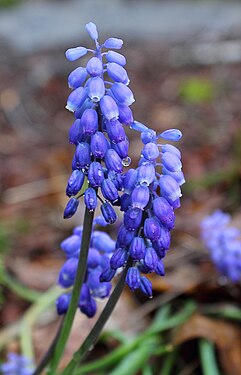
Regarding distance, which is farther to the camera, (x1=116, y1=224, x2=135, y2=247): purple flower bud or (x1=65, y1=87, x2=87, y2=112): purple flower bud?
(x1=116, y1=224, x2=135, y2=247): purple flower bud

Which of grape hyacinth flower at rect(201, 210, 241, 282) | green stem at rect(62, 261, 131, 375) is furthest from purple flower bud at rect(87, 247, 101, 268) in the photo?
grape hyacinth flower at rect(201, 210, 241, 282)

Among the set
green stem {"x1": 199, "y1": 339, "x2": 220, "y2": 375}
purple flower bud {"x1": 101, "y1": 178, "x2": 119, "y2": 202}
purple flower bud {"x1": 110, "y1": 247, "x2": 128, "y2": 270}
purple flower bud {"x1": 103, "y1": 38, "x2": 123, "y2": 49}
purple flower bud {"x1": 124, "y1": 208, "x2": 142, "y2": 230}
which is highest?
purple flower bud {"x1": 103, "y1": 38, "x2": 123, "y2": 49}

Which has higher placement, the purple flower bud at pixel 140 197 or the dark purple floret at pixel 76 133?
the dark purple floret at pixel 76 133

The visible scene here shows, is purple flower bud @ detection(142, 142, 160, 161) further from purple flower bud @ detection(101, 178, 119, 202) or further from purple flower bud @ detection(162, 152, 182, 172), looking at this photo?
purple flower bud @ detection(101, 178, 119, 202)

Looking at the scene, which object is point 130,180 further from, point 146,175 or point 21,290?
point 21,290

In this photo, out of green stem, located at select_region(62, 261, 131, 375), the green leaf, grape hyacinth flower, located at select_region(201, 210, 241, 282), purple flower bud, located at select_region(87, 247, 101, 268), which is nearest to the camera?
green stem, located at select_region(62, 261, 131, 375)

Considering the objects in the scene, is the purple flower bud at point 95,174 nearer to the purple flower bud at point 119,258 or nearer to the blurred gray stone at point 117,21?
the purple flower bud at point 119,258

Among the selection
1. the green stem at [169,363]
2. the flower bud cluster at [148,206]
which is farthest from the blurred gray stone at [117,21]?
the flower bud cluster at [148,206]
